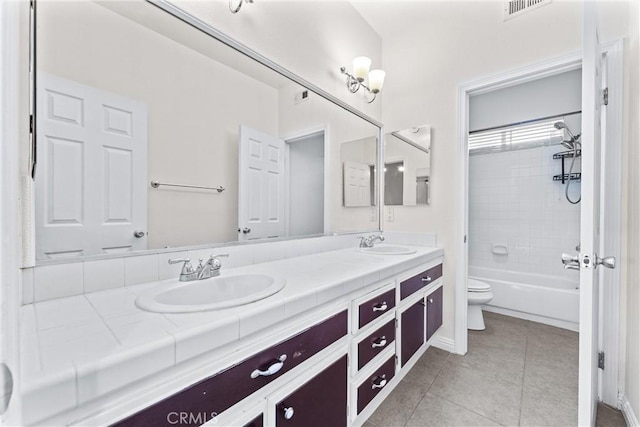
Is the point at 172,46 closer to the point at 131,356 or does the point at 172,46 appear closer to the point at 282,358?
the point at 131,356

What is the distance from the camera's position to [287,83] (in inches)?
64.4

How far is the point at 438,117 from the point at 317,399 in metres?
2.12

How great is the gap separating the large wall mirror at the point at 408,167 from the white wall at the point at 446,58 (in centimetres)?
6

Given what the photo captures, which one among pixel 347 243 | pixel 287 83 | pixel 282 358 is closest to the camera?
pixel 282 358

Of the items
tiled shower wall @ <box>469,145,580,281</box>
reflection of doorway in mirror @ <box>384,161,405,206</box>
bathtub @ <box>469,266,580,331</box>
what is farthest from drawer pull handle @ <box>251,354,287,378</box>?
tiled shower wall @ <box>469,145,580,281</box>

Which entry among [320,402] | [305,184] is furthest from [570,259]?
[305,184]

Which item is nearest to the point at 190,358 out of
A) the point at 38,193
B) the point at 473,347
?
the point at 38,193

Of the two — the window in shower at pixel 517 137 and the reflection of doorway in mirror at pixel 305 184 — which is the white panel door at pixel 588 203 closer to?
the reflection of doorway in mirror at pixel 305 184

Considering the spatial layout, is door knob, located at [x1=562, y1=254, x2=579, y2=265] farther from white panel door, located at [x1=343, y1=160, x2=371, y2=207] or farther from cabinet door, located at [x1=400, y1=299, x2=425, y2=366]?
white panel door, located at [x1=343, y1=160, x2=371, y2=207]

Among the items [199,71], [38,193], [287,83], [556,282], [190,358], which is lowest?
[556,282]

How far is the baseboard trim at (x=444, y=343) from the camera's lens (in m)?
2.11

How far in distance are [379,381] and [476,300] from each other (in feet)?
5.02

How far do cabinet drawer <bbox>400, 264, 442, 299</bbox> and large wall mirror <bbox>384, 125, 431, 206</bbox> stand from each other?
1.88 feet

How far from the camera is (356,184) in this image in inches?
90.0
